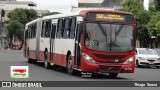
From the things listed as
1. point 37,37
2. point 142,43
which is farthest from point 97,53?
point 142,43

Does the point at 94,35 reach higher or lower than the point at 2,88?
higher

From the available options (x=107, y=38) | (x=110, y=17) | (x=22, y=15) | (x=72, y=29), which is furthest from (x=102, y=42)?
(x=22, y=15)

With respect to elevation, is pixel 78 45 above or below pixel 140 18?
below

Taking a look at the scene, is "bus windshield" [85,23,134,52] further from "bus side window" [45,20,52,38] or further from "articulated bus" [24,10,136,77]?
"bus side window" [45,20,52,38]

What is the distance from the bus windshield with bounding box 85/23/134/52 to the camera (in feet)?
75.3

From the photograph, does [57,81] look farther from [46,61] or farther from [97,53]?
[46,61]

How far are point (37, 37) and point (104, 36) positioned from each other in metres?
11.9

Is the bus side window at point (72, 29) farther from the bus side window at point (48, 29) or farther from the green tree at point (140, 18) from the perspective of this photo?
the green tree at point (140, 18)

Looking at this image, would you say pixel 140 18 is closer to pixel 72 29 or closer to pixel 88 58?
pixel 72 29

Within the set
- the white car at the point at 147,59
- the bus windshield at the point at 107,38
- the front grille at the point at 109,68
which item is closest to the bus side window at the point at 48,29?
the bus windshield at the point at 107,38

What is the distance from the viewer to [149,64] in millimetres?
39438

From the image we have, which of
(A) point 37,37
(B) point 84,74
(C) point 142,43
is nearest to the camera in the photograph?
(B) point 84,74

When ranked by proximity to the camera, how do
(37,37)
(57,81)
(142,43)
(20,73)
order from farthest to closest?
(142,43) < (37,37) < (57,81) < (20,73)

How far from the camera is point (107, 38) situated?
23.0 metres
